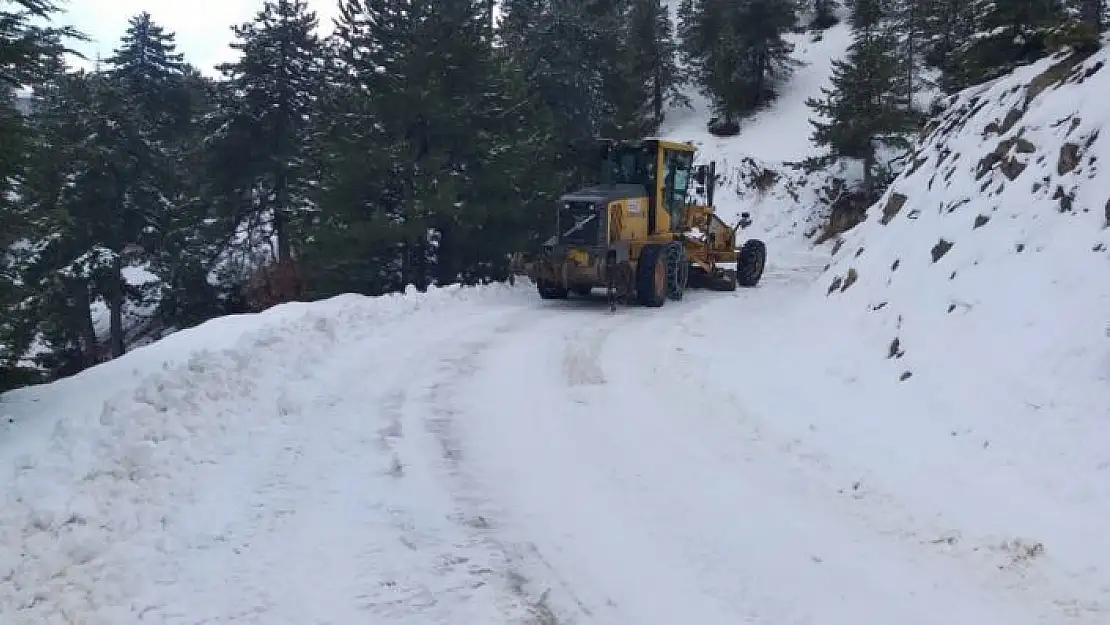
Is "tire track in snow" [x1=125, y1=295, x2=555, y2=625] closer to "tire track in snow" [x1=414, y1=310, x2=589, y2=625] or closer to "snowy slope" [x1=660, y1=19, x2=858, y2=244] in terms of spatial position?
"tire track in snow" [x1=414, y1=310, x2=589, y2=625]

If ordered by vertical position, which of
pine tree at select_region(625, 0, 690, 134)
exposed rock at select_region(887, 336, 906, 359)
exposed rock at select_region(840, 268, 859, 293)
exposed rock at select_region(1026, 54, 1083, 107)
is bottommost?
exposed rock at select_region(887, 336, 906, 359)

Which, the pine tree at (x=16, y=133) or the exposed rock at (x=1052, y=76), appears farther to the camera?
the exposed rock at (x=1052, y=76)

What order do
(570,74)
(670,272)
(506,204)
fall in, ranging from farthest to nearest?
(570,74) < (506,204) < (670,272)

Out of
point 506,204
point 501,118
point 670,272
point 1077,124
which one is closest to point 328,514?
point 1077,124

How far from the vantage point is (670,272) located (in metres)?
16.6

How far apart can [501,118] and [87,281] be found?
14.5 m

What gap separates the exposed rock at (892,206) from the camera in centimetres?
1309

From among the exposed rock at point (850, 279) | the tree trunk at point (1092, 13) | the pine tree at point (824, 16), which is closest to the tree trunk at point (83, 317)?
the exposed rock at point (850, 279)

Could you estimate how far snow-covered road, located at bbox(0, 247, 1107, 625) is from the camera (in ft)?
13.9

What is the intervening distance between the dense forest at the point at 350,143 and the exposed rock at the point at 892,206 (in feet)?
9.56

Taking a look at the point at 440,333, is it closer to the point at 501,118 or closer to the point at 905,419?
the point at 905,419

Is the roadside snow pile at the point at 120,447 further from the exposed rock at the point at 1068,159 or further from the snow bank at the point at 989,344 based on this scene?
the exposed rock at the point at 1068,159

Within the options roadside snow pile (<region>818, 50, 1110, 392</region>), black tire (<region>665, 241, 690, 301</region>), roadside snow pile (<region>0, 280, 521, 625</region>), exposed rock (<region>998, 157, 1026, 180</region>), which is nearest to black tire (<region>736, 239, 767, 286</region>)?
→ black tire (<region>665, 241, 690, 301</region>)

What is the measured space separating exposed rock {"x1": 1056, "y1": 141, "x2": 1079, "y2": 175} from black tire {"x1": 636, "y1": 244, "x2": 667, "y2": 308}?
7469mm
